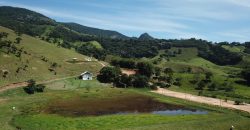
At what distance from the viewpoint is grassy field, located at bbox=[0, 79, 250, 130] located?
252 feet

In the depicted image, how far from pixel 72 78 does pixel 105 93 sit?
23.9 metres

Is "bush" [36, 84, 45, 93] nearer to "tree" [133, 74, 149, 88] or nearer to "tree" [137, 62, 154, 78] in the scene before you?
"tree" [133, 74, 149, 88]

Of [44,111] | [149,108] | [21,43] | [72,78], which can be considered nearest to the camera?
[44,111]


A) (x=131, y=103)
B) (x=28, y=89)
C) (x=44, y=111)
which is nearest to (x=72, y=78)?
(x=28, y=89)

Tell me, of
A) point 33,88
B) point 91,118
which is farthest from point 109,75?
point 91,118

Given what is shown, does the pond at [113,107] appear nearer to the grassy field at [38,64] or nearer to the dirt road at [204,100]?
the dirt road at [204,100]

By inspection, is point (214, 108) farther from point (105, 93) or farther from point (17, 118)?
point (17, 118)

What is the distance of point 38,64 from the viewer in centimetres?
15288

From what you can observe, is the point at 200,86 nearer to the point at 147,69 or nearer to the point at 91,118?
the point at 147,69

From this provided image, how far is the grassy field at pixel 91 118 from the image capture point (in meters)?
76.8

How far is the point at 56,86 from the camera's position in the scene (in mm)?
132500

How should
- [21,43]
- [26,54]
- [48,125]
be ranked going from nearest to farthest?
1. [48,125]
2. [26,54]
3. [21,43]

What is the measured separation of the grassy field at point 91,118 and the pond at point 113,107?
3237 millimetres

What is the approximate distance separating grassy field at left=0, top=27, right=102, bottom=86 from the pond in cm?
2796
